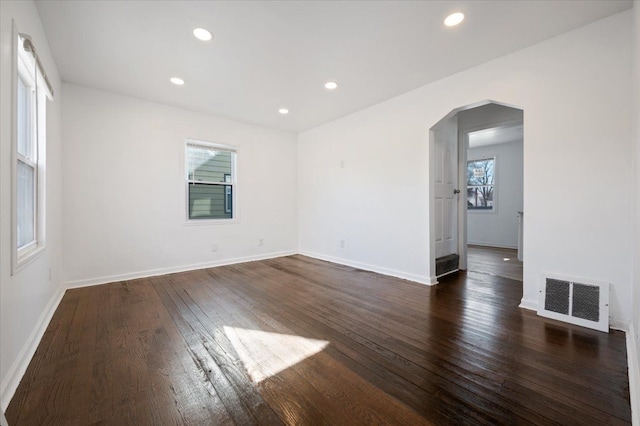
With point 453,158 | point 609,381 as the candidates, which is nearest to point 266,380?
point 609,381

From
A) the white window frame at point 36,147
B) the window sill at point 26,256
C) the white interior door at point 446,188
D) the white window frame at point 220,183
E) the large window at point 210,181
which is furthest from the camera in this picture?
the large window at point 210,181

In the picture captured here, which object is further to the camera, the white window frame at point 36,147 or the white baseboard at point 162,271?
the white baseboard at point 162,271

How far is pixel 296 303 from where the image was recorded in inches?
111

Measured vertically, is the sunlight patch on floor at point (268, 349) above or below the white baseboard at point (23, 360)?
below

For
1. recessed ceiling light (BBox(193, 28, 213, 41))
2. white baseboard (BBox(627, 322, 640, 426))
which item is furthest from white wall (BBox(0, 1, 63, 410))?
white baseboard (BBox(627, 322, 640, 426))

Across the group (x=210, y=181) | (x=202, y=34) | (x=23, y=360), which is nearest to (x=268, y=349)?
(x=23, y=360)

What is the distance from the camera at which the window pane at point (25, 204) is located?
80.7 inches

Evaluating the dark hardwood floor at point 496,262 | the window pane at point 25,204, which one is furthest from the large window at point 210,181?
the dark hardwood floor at point 496,262

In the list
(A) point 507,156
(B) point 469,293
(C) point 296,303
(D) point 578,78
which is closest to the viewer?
(D) point 578,78

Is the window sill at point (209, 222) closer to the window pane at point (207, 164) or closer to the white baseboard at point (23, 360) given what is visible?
the window pane at point (207, 164)

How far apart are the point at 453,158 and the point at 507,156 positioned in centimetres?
373

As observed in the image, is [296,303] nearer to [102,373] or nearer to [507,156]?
[102,373]

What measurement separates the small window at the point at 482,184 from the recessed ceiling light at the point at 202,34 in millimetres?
7174

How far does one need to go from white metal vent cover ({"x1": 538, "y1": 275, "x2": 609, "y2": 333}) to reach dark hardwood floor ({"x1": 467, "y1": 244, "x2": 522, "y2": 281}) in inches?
55.7
